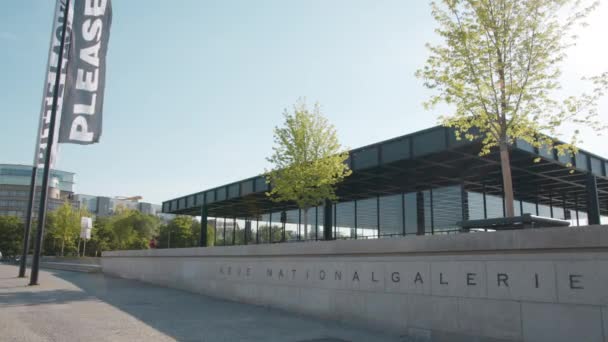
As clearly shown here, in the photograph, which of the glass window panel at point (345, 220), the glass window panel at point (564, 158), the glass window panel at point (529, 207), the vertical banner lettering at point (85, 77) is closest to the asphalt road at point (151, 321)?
the vertical banner lettering at point (85, 77)

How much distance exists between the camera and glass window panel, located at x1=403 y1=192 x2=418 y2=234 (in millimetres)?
27623

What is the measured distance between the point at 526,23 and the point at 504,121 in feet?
Answer: 8.39

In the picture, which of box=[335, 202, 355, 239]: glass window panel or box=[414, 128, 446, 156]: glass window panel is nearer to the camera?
box=[414, 128, 446, 156]: glass window panel

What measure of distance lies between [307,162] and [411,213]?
9432mm

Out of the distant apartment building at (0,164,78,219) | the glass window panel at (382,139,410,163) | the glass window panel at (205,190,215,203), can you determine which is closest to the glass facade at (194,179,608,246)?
the glass window panel at (382,139,410,163)

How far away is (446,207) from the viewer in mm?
27453

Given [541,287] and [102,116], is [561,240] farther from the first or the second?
[102,116]

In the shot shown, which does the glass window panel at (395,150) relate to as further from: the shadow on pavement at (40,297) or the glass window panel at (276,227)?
the glass window panel at (276,227)

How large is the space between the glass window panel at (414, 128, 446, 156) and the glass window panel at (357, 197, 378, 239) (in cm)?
1253

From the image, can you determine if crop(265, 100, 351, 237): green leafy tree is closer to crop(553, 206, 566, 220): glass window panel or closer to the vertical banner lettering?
the vertical banner lettering

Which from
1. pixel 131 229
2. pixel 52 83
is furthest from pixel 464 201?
pixel 131 229

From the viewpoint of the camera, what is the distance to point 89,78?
17594 mm

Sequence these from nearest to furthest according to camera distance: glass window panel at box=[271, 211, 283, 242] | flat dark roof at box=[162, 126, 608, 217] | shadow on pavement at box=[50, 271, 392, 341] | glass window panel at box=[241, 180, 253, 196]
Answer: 1. shadow on pavement at box=[50, 271, 392, 341]
2. flat dark roof at box=[162, 126, 608, 217]
3. glass window panel at box=[241, 180, 253, 196]
4. glass window panel at box=[271, 211, 283, 242]

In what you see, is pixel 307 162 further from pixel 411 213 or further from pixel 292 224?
pixel 292 224
